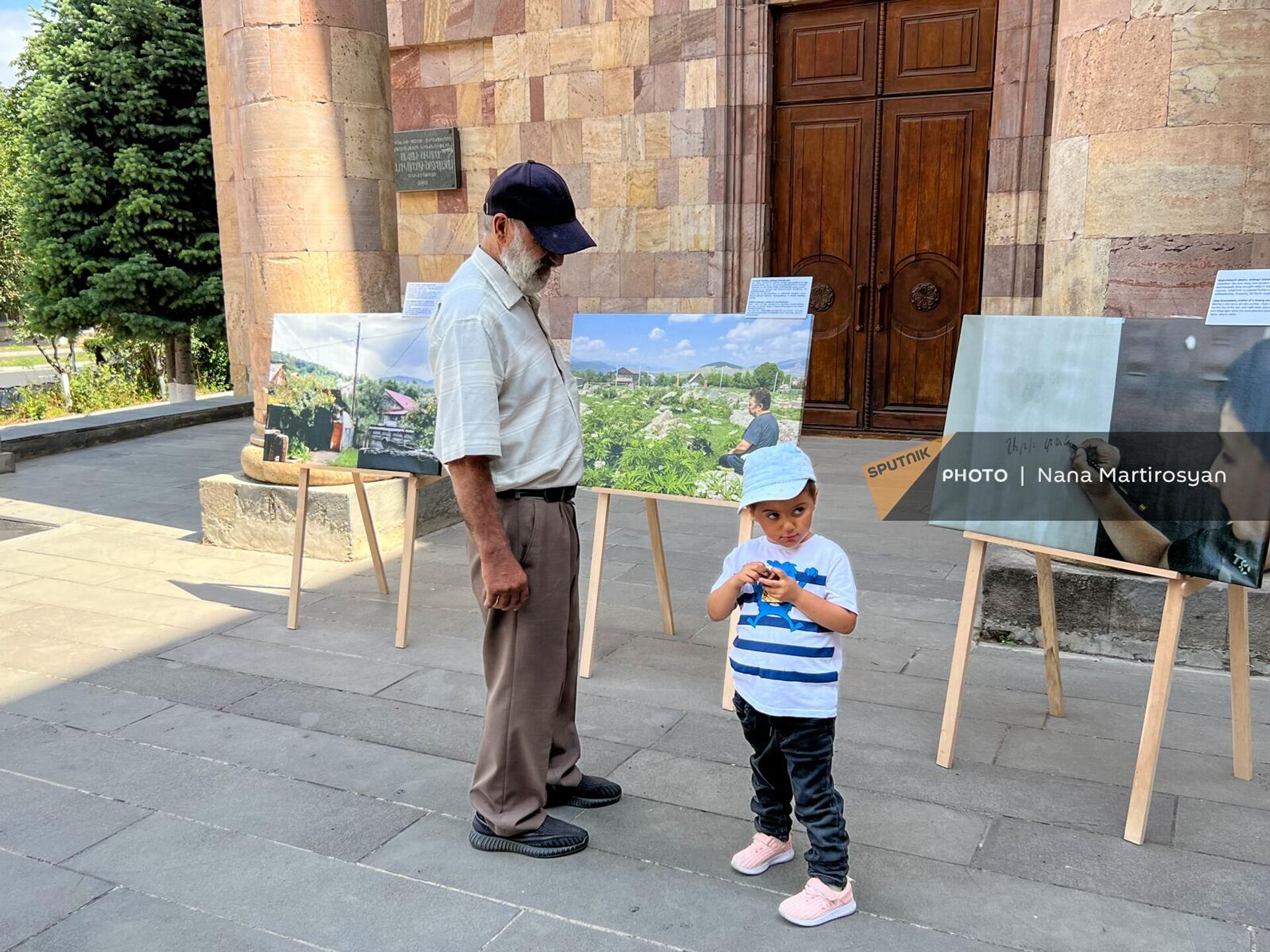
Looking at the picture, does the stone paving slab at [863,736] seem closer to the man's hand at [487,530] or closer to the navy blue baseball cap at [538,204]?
the man's hand at [487,530]

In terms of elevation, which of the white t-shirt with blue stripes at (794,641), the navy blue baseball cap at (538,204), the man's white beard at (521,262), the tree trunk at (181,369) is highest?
the navy blue baseball cap at (538,204)

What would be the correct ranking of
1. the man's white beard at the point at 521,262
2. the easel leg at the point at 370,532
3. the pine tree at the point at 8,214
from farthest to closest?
1. the pine tree at the point at 8,214
2. the easel leg at the point at 370,532
3. the man's white beard at the point at 521,262

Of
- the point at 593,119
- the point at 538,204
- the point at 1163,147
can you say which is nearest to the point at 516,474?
the point at 538,204

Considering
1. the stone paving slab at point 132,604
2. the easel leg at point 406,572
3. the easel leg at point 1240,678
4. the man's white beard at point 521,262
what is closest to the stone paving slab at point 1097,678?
the easel leg at point 1240,678

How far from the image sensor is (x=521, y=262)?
2.92 metres

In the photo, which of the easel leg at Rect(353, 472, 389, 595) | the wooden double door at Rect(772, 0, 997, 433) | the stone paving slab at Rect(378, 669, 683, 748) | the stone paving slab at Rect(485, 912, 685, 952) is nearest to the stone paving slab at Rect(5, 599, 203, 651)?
the easel leg at Rect(353, 472, 389, 595)

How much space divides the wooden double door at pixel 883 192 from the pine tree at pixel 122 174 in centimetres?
1209

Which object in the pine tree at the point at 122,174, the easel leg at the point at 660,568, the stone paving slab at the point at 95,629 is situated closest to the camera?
the easel leg at the point at 660,568

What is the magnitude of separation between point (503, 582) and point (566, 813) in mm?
863

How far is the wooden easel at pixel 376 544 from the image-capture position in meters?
4.82

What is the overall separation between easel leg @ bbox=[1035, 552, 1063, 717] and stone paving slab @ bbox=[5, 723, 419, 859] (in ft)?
7.35

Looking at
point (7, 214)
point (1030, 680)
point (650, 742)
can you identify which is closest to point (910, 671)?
point (1030, 680)

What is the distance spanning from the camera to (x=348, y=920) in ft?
8.97

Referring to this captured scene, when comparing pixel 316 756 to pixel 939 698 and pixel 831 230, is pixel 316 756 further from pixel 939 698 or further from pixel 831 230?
pixel 831 230
